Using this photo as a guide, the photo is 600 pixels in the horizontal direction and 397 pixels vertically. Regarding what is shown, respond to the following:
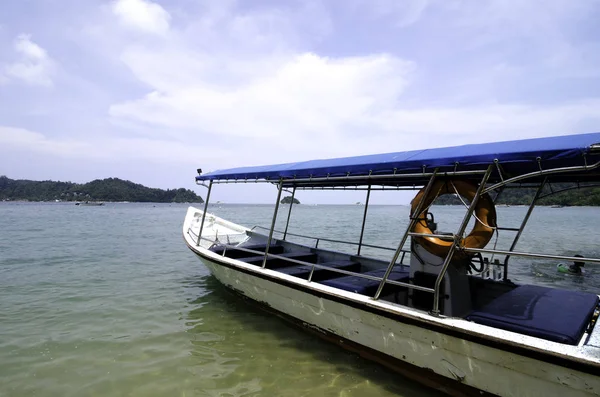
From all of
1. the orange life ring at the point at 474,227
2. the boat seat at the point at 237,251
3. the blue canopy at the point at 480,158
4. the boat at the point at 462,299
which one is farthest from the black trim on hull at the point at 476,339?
the boat seat at the point at 237,251

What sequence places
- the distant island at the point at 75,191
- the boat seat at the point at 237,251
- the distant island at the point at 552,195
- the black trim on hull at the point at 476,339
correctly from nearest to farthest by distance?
1. the black trim on hull at the point at 476,339
2. the distant island at the point at 552,195
3. the boat seat at the point at 237,251
4. the distant island at the point at 75,191

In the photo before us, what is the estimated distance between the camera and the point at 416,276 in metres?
4.68

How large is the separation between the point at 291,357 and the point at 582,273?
36.4ft

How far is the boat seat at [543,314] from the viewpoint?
3.16m

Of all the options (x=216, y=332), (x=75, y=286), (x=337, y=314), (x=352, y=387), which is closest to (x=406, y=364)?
(x=352, y=387)

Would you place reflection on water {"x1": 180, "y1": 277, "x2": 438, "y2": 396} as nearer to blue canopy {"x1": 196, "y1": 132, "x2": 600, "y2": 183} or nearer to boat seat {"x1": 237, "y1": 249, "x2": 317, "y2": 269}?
boat seat {"x1": 237, "y1": 249, "x2": 317, "y2": 269}

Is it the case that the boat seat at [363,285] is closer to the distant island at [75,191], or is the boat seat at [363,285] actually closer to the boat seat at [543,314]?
the boat seat at [543,314]

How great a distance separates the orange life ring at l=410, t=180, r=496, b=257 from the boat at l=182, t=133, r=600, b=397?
0.5 inches

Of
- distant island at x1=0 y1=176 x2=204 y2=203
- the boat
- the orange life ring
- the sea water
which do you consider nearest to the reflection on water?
the sea water

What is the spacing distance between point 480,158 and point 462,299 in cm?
197

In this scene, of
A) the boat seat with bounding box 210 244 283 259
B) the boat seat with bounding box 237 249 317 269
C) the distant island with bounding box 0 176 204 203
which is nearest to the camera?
the boat seat with bounding box 237 249 317 269

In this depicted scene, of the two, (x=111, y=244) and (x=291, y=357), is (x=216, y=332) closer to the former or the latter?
(x=291, y=357)

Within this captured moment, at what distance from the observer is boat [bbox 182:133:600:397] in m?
3.07

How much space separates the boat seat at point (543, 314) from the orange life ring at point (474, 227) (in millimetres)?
772
